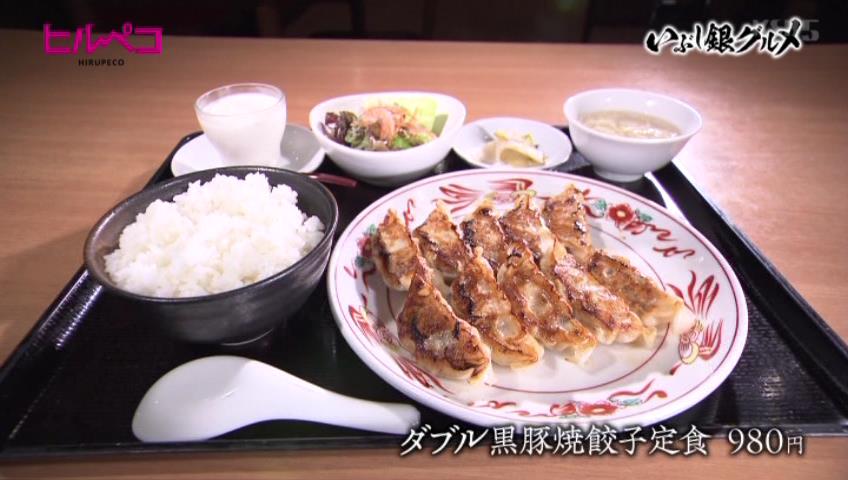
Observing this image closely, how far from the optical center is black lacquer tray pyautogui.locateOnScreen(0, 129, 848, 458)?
121cm

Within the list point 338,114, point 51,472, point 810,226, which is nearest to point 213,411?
point 51,472

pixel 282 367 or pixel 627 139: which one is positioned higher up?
pixel 627 139

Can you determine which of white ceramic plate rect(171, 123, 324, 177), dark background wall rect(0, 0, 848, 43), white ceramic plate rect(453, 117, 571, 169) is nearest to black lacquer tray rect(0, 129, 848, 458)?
white ceramic plate rect(171, 123, 324, 177)

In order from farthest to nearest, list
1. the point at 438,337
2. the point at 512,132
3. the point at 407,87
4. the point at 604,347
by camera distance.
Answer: the point at 407,87, the point at 512,132, the point at 604,347, the point at 438,337

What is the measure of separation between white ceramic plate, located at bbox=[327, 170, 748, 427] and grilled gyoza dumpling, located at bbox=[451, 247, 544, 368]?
62mm

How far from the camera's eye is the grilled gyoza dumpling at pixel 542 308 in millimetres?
1429

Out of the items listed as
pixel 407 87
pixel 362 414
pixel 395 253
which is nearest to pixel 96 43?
pixel 407 87

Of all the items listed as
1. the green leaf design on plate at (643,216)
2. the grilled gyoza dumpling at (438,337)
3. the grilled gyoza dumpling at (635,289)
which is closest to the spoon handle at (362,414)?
the grilled gyoza dumpling at (438,337)

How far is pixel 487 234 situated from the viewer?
1.79 m

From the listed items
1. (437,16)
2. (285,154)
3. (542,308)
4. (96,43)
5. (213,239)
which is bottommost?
(437,16)

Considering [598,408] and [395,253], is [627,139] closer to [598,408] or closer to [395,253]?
[395,253]

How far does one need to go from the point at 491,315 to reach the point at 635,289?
1.59ft

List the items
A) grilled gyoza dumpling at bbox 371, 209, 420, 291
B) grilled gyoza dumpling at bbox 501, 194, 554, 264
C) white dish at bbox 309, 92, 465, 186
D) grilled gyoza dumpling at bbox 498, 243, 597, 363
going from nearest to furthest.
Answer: grilled gyoza dumpling at bbox 498, 243, 597, 363 < grilled gyoza dumpling at bbox 371, 209, 420, 291 < grilled gyoza dumpling at bbox 501, 194, 554, 264 < white dish at bbox 309, 92, 465, 186

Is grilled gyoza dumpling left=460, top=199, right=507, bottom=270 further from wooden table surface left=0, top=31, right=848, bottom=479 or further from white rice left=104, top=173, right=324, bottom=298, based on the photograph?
wooden table surface left=0, top=31, right=848, bottom=479
